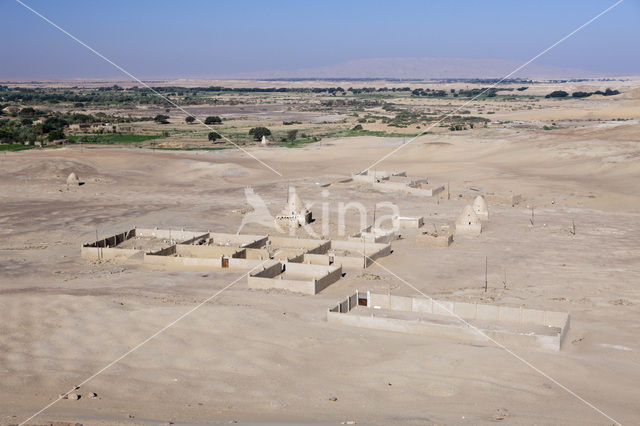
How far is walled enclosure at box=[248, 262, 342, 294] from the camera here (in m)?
23.1

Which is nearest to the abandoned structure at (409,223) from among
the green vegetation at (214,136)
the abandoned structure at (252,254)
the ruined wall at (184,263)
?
the abandoned structure at (252,254)

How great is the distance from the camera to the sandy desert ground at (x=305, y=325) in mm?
13945

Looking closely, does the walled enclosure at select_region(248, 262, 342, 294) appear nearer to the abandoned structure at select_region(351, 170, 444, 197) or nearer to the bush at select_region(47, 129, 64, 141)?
the abandoned structure at select_region(351, 170, 444, 197)

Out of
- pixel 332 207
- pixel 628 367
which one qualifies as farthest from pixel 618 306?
pixel 332 207

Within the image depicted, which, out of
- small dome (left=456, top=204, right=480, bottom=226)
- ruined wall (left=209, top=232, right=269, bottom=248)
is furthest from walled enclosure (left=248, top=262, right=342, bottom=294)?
small dome (left=456, top=204, right=480, bottom=226)

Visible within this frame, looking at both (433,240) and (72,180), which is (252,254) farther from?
(72,180)

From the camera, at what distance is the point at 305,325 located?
63.3 ft

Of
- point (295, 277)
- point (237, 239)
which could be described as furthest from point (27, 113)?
point (295, 277)

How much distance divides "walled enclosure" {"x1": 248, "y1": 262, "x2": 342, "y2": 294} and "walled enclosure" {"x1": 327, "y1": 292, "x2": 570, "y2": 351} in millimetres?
2492

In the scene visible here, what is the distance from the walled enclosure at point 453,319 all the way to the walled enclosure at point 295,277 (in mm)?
2492

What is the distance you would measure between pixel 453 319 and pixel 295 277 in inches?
269

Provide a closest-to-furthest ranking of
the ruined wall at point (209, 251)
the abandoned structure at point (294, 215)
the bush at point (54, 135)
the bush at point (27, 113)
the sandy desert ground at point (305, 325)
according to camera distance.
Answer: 1. the sandy desert ground at point (305, 325)
2. the ruined wall at point (209, 251)
3. the abandoned structure at point (294, 215)
4. the bush at point (54, 135)
5. the bush at point (27, 113)

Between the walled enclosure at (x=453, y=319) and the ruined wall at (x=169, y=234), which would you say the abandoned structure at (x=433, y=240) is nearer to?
the ruined wall at (x=169, y=234)

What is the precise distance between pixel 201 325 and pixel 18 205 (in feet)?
89.3
